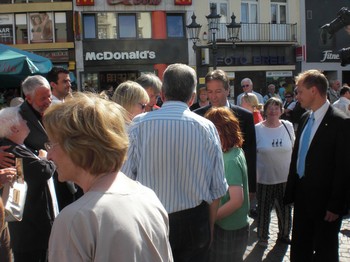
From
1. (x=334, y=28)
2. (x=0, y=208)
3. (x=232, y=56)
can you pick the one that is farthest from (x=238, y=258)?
(x=232, y=56)

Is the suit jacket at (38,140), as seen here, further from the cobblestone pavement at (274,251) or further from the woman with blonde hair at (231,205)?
the cobblestone pavement at (274,251)

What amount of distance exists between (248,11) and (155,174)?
23.1 metres

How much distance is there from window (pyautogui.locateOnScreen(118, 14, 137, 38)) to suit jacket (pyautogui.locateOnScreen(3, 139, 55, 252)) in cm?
2004

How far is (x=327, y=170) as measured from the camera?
139 inches

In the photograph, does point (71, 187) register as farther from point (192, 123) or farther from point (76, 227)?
point (76, 227)

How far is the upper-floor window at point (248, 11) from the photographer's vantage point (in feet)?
78.8

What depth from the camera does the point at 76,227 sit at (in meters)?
1.29

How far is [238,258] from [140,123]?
1.23 m

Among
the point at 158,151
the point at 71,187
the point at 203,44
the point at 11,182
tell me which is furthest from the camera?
the point at 203,44

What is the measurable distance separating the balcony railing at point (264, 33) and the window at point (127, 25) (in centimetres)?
474

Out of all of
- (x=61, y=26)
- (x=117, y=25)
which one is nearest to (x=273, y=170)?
(x=117, y=25)

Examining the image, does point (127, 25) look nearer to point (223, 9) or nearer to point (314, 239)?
point (223, 9)

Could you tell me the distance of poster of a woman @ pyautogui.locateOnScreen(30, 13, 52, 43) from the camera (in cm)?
2170

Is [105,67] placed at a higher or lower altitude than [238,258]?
higher
